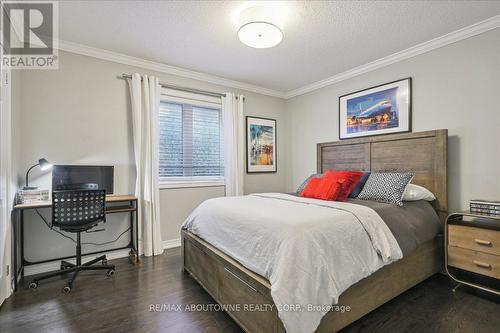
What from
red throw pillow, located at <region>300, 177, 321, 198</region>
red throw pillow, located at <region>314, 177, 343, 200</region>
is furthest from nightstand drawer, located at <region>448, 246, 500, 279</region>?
red throw pillow, located at <region>300, 177, 321, 198</region>

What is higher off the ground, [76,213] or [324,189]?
[324,189]

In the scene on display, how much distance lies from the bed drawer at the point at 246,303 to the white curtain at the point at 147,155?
1.74 meters

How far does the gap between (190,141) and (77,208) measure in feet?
5.86

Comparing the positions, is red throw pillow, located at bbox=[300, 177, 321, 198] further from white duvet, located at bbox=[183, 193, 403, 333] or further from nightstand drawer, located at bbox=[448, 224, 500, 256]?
nightstand drawer, located at bbox=[448, 224, 500, 256]

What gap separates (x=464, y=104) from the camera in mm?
2541

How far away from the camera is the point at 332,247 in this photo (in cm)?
152

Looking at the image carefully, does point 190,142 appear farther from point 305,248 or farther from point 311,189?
point 305,248

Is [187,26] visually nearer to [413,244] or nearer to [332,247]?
[332,247]

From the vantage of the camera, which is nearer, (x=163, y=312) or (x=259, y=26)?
(x=163, y=312)

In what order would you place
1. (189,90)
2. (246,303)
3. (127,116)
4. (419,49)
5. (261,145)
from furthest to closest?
(261,145) < (189,90) < (127,116) < (419,49) < (246,303)

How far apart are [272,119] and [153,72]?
2.19 meters

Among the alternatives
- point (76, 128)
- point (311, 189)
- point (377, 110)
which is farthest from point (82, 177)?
point (377, 110)

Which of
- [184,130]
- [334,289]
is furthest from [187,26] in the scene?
[334,289]

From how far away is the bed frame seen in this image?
1509 mm
